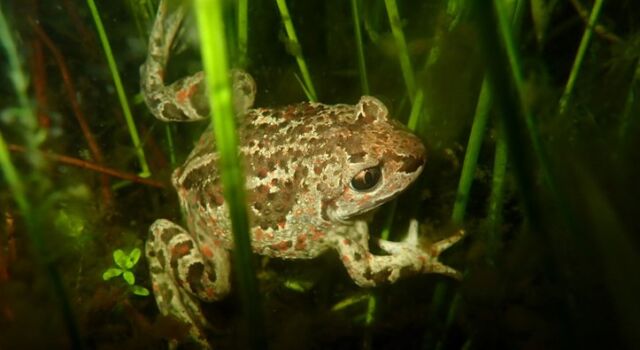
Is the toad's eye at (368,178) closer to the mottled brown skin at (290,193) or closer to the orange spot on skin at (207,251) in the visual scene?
the mottled brown skin at (290,193)

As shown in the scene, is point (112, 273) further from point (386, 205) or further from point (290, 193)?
point (386, 205)

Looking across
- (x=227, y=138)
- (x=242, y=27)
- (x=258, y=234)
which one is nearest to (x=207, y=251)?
(x=258, y=234)

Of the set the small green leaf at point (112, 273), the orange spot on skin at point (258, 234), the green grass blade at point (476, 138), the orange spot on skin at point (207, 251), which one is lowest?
the orange spot on skin at point (207, 251)

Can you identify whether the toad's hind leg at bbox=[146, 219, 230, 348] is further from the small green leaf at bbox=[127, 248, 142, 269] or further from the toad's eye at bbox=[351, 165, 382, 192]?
the toad's eye at bbox=[351, 165, 382, 192]

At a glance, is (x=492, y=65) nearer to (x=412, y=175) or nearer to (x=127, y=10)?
(x=412, y=175)

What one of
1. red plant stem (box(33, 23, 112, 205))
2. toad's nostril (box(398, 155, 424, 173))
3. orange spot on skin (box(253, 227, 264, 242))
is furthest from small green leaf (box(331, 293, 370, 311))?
red plant stem (box(33, 23, 112, 205))

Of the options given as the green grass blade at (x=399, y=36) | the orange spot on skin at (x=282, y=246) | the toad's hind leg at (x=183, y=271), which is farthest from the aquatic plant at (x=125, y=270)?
the green grass blade at (x=399, y=36)
